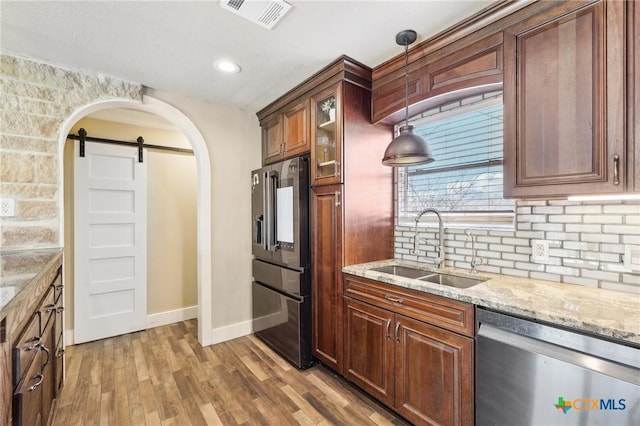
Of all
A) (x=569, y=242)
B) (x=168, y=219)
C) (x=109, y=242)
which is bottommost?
(x=109, y=242)

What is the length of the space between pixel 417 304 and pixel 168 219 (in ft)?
10.4

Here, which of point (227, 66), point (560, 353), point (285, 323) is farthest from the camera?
point (285, 323)

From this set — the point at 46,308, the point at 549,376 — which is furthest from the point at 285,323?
the point at 549,376

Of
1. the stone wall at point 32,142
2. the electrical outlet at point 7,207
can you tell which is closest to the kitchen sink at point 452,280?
the stone wall at point 32,142

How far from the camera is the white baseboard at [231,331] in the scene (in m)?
3.05

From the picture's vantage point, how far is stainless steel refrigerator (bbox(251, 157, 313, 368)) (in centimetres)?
254

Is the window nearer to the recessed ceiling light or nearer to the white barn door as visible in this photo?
the recessed ceiling light

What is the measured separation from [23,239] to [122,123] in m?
1.75

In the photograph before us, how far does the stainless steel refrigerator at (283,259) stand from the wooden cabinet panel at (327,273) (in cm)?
9

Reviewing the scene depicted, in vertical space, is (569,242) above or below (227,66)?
below

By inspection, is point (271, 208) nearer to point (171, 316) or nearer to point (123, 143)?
point (123, 143)

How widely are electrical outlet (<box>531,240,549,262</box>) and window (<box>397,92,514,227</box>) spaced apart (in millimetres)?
238

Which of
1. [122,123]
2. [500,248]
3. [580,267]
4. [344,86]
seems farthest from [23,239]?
[580,267]

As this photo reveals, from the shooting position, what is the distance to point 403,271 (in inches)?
89.7
